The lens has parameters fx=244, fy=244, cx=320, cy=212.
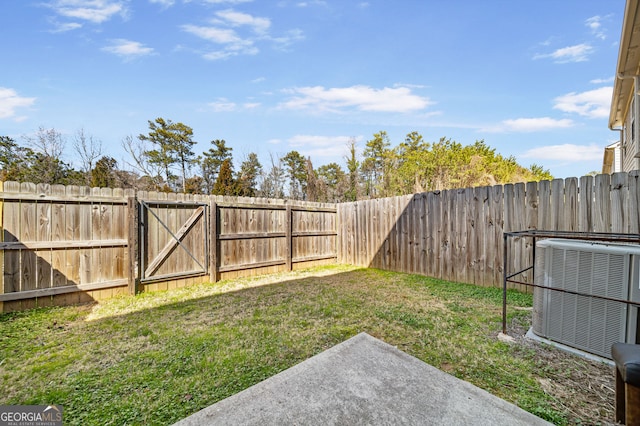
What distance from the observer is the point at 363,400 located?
1.37m

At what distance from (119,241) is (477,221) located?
5.97 metres

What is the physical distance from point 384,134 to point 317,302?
14.5 metres

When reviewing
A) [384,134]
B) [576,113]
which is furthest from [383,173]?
[576,113]

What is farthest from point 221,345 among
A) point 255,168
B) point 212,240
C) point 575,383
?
point 255,168

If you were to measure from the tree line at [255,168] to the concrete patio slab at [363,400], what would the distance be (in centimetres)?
1190

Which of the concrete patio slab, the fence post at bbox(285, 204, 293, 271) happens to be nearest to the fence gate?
the fence post at bbox(285, 204, 293, 271)

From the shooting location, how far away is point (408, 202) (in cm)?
535

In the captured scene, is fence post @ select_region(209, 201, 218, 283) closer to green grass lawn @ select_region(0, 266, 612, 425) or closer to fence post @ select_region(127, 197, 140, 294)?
green grass lawn @ select_region(0, 266, 612, 425)

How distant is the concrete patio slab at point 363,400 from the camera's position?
4.03ft

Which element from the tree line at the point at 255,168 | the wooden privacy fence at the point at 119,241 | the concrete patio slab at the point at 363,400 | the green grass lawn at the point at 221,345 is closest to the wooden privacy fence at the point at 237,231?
the wooden privacy fence at the point at 119,241

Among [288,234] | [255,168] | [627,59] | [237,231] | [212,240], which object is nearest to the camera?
[627,59]

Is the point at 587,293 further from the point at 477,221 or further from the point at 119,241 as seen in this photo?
the point at 119,241

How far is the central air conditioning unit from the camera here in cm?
172

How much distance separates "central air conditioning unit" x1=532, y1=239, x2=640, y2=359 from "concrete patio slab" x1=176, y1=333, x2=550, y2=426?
1.18 metres
